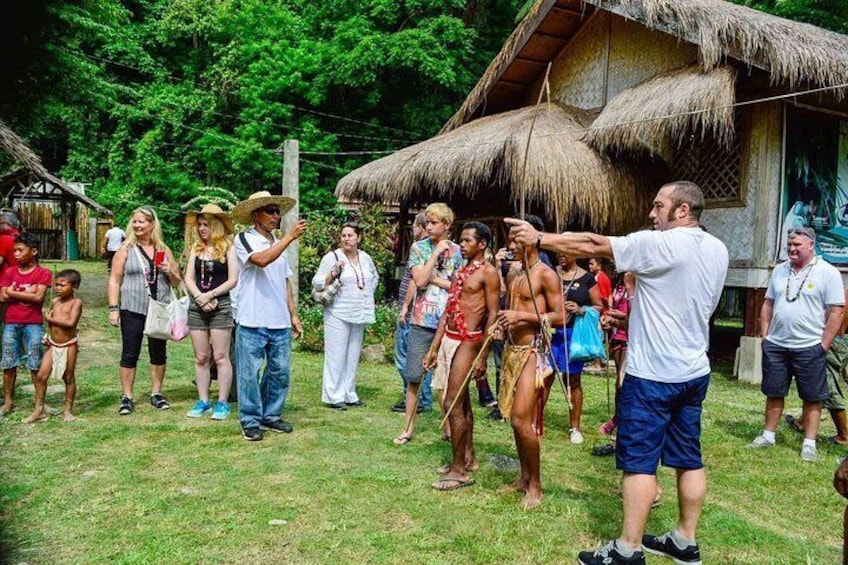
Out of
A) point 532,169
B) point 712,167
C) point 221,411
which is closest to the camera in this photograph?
point 221,411

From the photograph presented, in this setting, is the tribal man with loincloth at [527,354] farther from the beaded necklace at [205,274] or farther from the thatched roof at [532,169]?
the thatched roof at [532,169]

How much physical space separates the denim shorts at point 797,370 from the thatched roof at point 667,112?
368cm

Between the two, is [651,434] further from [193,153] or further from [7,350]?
[193,153]

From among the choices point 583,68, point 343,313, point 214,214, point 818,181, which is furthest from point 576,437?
point 583,68

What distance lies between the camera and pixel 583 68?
12328 mm

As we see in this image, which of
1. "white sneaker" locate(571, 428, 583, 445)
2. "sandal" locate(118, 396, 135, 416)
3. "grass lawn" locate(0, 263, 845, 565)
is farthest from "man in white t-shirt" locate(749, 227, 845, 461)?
"sandal" locate(118, 396, 135, 416)

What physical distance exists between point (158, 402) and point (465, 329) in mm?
3429

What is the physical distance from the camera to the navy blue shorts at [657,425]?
11.1ft

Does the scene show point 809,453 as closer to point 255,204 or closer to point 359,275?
point 359,275

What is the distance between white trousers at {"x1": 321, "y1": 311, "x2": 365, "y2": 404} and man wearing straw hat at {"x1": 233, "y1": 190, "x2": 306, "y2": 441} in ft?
3.42

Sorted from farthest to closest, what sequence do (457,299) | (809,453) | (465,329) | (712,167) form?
(712,167)
(809,453)
(457,299)
(465,329)

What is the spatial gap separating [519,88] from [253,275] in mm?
9222

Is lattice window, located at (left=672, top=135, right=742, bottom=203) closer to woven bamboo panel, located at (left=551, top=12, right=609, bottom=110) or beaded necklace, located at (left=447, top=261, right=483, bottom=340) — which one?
woven bamboo panel, located at (left=551, top=12, right=609, bottom=110)

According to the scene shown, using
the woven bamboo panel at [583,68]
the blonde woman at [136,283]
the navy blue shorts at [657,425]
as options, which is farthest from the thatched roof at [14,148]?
the navy blue shorts at [657,425]
